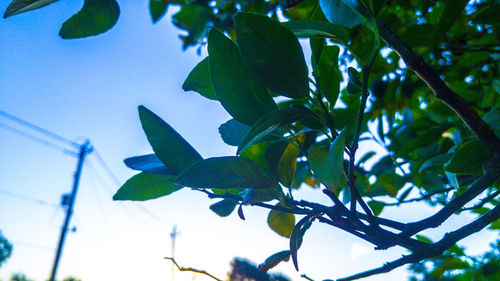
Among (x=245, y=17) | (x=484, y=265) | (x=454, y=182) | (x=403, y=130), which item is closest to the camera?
(x=245, y=17)

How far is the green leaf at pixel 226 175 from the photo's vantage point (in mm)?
295

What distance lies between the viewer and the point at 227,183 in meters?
0.32

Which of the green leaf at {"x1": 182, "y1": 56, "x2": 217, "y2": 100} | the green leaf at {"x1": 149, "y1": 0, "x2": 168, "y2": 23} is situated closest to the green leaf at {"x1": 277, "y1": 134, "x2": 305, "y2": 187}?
the green leaf at {"x1": 182, "y1": 56, "x2": 217, "y2": 100}

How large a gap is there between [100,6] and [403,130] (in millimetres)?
599

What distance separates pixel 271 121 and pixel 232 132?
0.13 m

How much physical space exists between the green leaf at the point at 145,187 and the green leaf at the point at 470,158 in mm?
301

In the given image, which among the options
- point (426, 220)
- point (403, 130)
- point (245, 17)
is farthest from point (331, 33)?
point (403, 130)

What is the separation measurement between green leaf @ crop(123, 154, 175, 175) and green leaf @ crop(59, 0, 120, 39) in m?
0.17

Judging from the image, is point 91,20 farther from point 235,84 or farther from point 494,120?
point 494,120

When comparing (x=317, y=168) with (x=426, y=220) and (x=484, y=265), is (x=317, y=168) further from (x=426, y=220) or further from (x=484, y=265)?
(x=484, y=265)

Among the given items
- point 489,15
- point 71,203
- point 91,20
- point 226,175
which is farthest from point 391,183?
point 71,203

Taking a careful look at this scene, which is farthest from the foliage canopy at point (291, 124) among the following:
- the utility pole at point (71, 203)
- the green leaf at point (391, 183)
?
the utility pole at point (71, 203)

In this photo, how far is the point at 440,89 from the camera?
282mm

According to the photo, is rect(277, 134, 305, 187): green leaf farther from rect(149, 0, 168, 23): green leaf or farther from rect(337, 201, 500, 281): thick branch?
rect(149, 0, 168, 23): green leaf
